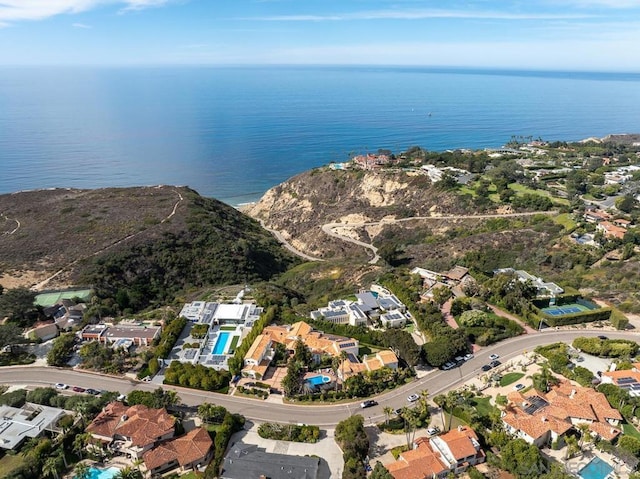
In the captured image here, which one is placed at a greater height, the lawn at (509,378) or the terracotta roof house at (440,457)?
the terracotta roof house at (440,457)

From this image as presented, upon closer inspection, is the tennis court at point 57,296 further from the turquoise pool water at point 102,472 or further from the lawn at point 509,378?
the lawn at point 509,378

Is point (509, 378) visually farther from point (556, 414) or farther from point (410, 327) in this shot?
point (410, 327)

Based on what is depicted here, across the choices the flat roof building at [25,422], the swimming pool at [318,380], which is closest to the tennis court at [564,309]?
the swimming pool at [318,380]

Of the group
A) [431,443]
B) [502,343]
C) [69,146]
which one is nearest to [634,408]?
[502,343]

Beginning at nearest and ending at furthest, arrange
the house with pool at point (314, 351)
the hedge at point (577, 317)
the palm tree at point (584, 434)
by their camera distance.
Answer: the palm tree at point (584, 434) → the house with pool at point (314, 351) → the hedge at point (577, 317)

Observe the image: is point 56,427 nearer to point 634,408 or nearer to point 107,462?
point 107,462

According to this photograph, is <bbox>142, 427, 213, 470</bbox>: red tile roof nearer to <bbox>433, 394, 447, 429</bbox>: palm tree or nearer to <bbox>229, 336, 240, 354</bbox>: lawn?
<bbox>229, 336, 240, 354</bbox>: lawn

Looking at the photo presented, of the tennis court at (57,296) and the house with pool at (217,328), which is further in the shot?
the tennis court at (57,296)
